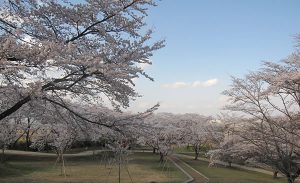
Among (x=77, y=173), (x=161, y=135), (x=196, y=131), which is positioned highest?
(x=196, y=131)

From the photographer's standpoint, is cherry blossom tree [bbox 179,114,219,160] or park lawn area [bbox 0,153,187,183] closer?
park lawn area [bbox 0,153,187,183]

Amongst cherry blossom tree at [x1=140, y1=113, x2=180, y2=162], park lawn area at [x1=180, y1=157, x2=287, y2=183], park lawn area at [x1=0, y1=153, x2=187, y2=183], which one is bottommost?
park lawn area at [x1=180, y1=157, x2=287, y2=183]

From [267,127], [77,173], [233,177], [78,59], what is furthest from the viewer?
[233,177]

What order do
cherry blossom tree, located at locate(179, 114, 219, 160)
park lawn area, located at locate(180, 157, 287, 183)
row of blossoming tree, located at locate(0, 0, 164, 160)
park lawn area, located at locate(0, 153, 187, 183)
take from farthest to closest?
cherry blossom tree, located at locate(179, 114, 219, 160), park lawn area, located at locate(180, 157, 287, 183), park lawn area, located at locate(0, 153, 187, 183), row of blossoming tree, located at locate(0, 0, 164, 160)

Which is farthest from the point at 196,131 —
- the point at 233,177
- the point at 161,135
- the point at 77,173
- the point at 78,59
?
the point at 78,59

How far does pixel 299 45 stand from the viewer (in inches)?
636

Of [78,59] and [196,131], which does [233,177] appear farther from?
[78,59]

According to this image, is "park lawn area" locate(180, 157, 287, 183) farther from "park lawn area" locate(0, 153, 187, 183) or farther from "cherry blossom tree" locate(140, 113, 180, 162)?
"cherry blossom tree" locate(140, 113, 180, 162)

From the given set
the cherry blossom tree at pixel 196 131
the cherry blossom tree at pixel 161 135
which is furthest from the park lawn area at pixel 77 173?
the cherry blossom tree at pixel 196 131

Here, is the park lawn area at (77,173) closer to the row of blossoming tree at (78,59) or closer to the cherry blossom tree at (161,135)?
the cherry blossom tree at (161,135)

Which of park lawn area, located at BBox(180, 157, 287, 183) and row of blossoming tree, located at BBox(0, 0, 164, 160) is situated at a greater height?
row of blossoming tree, located at BBox(0, 0, 164, 160)

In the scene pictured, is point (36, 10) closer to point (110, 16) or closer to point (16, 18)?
point (16, 18)

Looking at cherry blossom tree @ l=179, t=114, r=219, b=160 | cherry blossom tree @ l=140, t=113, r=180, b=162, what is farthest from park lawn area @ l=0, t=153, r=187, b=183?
cherry blossom tree @ l=179, t=114, r=219, b=160

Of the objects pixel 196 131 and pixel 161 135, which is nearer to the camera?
pixel 161 135
